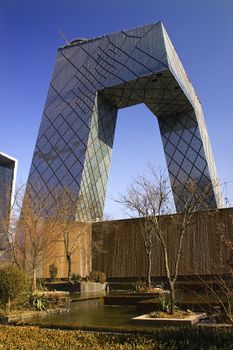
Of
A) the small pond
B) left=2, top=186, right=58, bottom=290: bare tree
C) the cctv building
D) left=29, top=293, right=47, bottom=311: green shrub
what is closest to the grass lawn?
the small pond

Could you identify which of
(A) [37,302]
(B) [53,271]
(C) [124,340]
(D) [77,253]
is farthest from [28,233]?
(C) [124,340]

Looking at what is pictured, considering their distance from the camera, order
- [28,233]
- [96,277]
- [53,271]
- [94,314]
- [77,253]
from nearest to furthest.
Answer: [94,314], [28,233], [96,277], [53,271], [77,253]

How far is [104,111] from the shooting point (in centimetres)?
5978

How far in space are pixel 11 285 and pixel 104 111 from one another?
159ft

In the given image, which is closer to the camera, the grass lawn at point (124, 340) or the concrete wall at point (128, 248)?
the grass lawn at point (124, 340)

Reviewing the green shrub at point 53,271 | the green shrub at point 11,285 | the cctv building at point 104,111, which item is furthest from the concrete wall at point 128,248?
the cctv building at point 104,111

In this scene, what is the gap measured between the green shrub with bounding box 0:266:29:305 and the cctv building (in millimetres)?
36477

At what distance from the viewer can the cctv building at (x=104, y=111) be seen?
54.3 m

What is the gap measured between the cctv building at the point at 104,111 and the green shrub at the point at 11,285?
36477 millimetres

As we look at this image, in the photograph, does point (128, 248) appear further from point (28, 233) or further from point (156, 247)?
point (28, 233)

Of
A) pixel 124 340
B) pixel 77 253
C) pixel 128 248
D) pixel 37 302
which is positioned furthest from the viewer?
pixel 77 253

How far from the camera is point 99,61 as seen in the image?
60.8 m

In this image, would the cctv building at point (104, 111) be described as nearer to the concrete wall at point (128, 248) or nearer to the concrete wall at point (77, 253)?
the concrete wall at point (77, 253)

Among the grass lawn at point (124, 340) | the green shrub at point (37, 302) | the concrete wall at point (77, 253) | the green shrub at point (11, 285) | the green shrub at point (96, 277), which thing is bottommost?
the grass lawn at point (124, 340)
